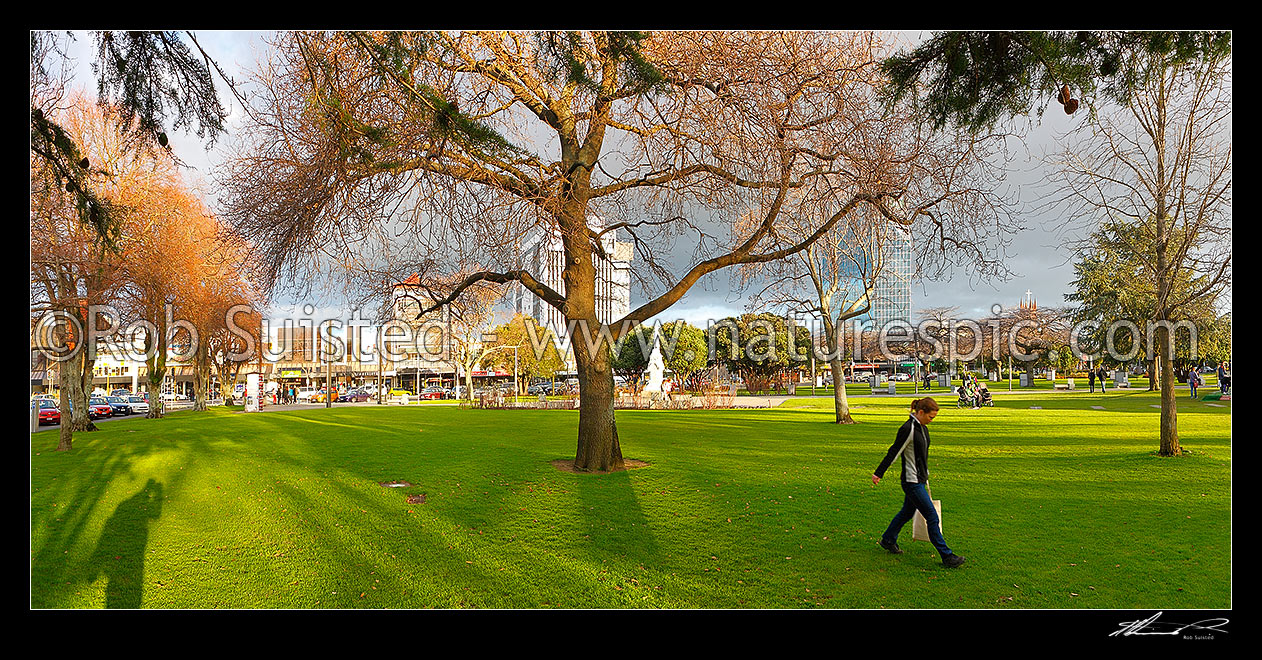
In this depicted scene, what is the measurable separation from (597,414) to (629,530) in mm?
4445

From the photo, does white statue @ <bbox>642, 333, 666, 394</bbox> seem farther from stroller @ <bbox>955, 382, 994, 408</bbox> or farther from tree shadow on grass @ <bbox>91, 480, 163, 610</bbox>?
tree shadow on grass @ <bbox>91, 480, 163, 610</bbox>

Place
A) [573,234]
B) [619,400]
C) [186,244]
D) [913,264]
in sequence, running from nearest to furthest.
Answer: [573,234], [913,264], [186,244], [619,400]

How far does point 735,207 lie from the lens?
1177 cm

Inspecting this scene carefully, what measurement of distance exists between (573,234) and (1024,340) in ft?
191

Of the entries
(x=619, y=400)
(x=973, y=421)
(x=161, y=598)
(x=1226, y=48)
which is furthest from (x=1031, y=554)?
(x=619, y=400)

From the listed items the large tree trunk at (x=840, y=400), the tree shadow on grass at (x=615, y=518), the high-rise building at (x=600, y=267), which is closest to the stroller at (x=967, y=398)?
the large tree trunk at (x=840, y=400)

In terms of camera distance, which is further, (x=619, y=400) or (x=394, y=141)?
(x=619, y=400)

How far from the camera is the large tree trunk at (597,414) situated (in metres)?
12.5

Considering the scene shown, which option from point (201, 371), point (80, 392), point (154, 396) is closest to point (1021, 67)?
point (80, 392)

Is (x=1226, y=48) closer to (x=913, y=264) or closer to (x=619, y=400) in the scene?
(x=913, y=264)

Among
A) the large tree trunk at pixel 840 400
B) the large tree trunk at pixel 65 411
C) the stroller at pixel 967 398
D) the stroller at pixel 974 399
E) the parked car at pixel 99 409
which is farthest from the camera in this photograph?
the parked car at pixel 99 409

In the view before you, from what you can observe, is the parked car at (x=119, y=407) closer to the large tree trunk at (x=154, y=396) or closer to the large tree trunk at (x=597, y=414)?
the large tree trunk at (x=154, y=396)
